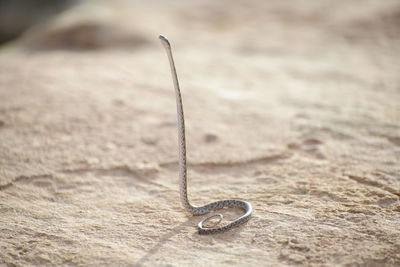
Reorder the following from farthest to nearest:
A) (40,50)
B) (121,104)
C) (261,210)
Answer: (40,50)
(121,104)
(261,210)

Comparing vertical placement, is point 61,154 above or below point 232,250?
above

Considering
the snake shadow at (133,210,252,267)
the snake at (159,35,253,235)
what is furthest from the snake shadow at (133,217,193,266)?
the snake at (159,35,253,235)

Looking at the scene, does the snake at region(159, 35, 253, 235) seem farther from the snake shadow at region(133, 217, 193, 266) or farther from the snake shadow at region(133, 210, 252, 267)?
the snake shadow at region(133, 217, 193, 266)

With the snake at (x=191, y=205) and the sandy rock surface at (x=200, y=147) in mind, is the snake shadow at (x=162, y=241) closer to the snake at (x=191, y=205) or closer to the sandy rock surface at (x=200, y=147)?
the sandy rock surface at (x=200, y=147)

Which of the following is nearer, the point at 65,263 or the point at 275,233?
the point at 65,263

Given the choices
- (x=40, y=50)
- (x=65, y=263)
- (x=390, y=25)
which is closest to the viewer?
(x=65, y=263)

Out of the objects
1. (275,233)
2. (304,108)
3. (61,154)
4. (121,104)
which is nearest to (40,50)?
(121,104)

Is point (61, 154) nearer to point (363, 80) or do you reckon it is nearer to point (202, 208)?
point (202, 208)
